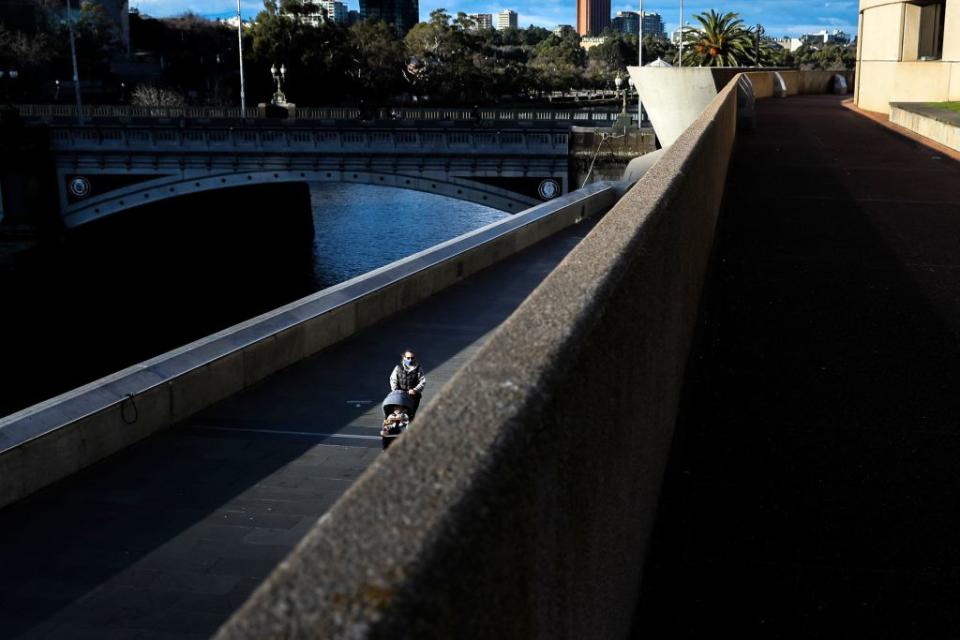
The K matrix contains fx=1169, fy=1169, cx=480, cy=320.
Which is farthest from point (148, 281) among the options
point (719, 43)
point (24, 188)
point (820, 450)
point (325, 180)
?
point (820, 450)

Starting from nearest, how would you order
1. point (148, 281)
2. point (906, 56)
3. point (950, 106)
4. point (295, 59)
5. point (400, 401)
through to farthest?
point (400, 401)
point (950, 106)
point (906, 56)
point (148, 281)
point (295, 59)

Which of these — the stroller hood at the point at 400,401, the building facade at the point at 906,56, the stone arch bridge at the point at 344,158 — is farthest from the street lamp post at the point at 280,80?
the stroller hood at the point at 400,401

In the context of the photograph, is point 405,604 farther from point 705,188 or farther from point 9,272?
point 9,272

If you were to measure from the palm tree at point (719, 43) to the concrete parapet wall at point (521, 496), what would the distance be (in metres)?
Result: 61.9

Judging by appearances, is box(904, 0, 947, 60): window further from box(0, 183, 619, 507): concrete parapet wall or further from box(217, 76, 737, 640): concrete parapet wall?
box(217, 76, 737, 640): concrete parapet wall

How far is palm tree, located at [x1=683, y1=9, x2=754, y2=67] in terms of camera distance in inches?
2489

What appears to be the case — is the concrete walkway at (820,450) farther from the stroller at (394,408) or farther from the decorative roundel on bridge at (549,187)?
the decorative roundel on bridge at (549,187)

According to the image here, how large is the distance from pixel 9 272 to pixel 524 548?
181 feet

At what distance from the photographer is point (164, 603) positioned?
7.61 m

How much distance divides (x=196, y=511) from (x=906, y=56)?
2536cm

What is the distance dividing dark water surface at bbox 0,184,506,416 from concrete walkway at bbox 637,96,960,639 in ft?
103

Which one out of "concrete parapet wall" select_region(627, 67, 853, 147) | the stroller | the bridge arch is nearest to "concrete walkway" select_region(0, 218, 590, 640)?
the stroller

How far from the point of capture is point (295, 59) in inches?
3278

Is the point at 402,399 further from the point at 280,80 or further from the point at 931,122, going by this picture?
the point at 280,80
